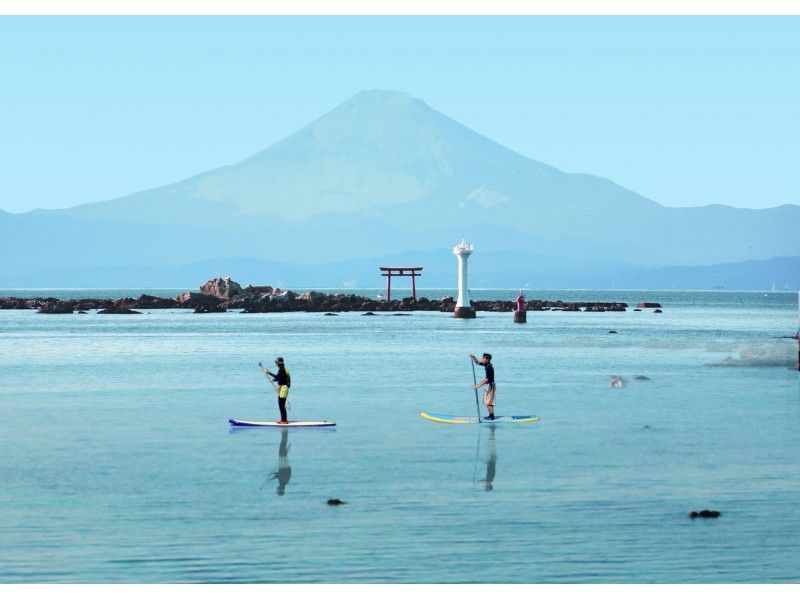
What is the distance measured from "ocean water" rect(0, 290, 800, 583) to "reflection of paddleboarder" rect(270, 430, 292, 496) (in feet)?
0.32

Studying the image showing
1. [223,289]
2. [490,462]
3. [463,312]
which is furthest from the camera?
[223,289]

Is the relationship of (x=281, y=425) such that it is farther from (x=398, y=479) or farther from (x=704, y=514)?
(x=704, y=514)

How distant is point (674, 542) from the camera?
19.2 meters

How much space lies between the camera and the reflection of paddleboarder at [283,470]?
24.1m

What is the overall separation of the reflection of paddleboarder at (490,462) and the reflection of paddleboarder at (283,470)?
3.52 metres

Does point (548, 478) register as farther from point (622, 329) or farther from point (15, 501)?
point (622, 329)

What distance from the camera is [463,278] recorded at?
4417 inches

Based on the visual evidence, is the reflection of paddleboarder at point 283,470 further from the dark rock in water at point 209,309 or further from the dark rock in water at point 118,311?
the dark rock in water at point 209,309

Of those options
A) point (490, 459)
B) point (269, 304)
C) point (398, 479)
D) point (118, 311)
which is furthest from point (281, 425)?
point (269, 304)

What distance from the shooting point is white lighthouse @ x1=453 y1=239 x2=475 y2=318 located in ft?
357

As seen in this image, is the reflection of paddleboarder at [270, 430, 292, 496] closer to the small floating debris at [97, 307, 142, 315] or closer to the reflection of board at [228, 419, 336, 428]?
the reflection of board at [228, 419, 336, 428]

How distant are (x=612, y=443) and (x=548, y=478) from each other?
5560 millimetres

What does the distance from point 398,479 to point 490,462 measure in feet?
9.81

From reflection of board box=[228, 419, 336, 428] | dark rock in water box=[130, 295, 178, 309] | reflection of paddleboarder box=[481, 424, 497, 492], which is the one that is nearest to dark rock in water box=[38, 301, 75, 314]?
dark rock in water box=[130, 295, 178, 309]
